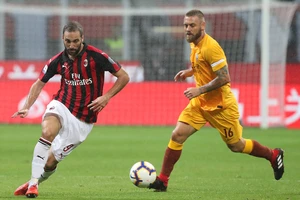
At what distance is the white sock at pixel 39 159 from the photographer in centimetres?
902

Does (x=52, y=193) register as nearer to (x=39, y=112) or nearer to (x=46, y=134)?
(x=46, y=134)

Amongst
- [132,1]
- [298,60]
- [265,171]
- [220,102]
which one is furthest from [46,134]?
[132,1]

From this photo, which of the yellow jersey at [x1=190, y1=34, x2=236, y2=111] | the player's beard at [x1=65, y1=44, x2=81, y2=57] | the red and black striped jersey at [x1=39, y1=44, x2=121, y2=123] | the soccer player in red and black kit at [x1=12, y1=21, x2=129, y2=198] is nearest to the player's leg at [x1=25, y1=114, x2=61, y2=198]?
the soccer player in red and black kit at [x1=12, y1=21, x2=129, y2=198]

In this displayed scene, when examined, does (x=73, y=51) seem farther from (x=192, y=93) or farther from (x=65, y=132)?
(x=192, y=93)

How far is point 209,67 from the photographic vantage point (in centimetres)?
991

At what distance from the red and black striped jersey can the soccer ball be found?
0.85m

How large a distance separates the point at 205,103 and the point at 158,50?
1455cm

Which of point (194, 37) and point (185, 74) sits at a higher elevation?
point (194, 37)

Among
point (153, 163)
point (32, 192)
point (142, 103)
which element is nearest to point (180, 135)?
point (32, 192)

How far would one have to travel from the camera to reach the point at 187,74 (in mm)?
10383

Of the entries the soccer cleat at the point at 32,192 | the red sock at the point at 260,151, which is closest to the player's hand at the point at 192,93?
the red sock at the point at 260,151

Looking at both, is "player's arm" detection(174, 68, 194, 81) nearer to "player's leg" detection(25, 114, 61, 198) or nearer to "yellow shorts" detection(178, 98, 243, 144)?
"yellow shorts" detection(178, 98, 243, 144)

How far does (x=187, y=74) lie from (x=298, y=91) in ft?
36.3

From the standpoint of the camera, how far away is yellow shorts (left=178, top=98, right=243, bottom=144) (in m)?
10.1
